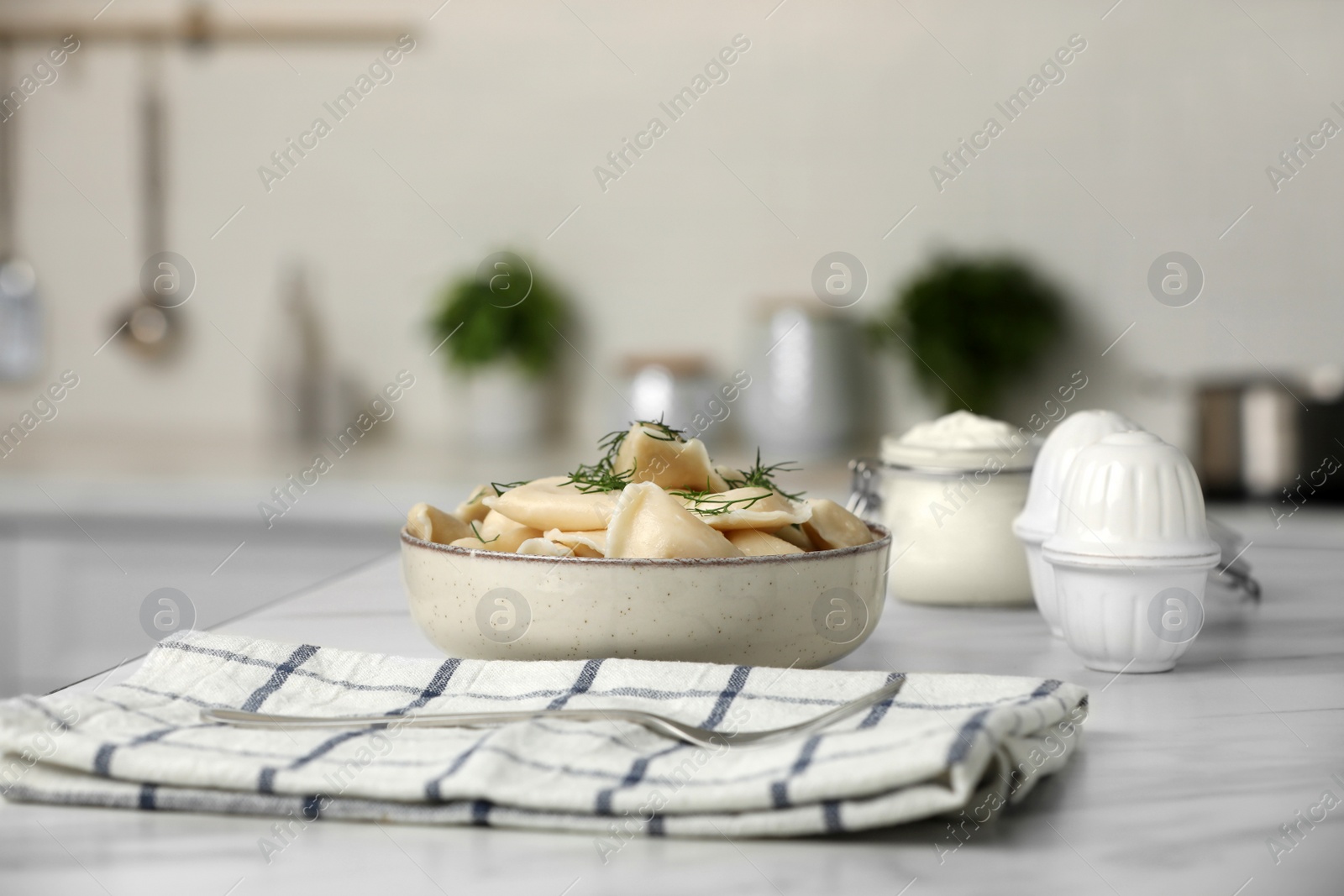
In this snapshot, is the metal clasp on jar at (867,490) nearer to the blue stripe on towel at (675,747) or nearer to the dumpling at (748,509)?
the dumpling at (748,509)

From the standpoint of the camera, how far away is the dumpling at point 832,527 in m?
0.84

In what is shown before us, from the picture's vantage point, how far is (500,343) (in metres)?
2.73

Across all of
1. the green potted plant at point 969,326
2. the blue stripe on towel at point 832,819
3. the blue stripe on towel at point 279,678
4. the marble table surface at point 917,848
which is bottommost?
the marble table surface at point 917,848

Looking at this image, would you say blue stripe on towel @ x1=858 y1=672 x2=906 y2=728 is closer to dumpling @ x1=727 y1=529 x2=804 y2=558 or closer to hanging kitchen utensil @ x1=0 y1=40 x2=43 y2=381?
dumpling @ x1=727 y1=529 x2=804 y2=558

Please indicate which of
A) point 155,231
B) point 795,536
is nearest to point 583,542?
point 795,536

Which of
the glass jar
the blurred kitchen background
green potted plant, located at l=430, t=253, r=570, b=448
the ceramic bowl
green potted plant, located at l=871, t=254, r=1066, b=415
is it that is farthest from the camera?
green potted plant, located at l=430, t=253, r=570, b=448

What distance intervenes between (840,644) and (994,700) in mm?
143

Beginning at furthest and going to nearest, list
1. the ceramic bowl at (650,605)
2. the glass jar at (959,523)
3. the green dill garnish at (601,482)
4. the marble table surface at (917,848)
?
1. the glass jar at (959,523)
2. the green dill garnish at (601,482)
3. the ceramic bowl at (650,605)
4. the marble table surface at (917,848)

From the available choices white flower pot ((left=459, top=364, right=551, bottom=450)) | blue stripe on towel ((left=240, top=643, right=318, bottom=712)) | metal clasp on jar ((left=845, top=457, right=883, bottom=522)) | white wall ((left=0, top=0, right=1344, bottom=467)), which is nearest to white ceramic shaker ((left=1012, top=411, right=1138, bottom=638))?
metal clasp on jar ((left=845, top=457, right=883, bottom=522))

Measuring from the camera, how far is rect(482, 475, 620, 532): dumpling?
811 mm

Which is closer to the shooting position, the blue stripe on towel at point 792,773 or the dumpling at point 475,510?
the blue stripe on towel at point 792,773

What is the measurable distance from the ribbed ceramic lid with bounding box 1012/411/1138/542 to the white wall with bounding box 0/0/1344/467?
172 cm

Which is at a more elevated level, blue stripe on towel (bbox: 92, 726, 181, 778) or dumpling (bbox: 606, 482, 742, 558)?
dumpling (bbox: 606, 482, 742, 558)

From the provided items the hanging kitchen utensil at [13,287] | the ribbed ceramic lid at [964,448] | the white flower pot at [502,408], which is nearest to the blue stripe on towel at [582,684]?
the ribbed ceramic lid at [964,448]
